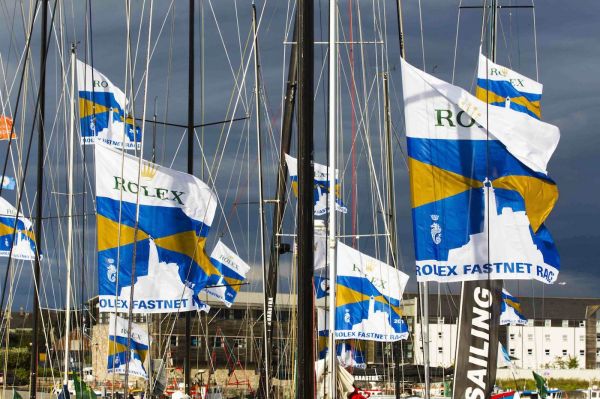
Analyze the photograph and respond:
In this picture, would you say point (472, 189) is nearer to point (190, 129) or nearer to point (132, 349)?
point (190, 129)

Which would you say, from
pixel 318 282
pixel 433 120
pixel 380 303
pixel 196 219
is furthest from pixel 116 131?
pixel 433 120

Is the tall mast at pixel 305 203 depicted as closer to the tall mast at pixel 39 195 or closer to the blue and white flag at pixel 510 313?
the tall mast at pixel 39 195

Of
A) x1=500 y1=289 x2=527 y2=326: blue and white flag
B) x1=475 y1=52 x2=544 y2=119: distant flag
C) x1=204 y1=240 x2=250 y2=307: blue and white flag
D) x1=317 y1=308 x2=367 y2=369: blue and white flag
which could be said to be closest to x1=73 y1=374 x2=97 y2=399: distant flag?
x1=475 y1=52 x2=544 y2=119: distant flag

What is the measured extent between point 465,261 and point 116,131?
27200mm

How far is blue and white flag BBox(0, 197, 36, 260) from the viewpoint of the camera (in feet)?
110

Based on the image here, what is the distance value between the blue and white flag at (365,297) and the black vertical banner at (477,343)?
16.6m

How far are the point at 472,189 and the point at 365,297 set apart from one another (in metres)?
17.5

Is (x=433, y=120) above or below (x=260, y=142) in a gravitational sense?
below

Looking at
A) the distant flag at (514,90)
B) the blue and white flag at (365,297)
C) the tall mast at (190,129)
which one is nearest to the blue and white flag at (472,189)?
the distant flag at (514,90)

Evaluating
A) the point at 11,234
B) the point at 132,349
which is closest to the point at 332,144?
the point at 11,234

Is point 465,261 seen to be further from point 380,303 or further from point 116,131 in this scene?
point 116,131

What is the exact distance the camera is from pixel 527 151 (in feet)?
51.5

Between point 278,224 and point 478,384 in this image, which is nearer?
point 478,384

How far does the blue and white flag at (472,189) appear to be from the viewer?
592 inches
